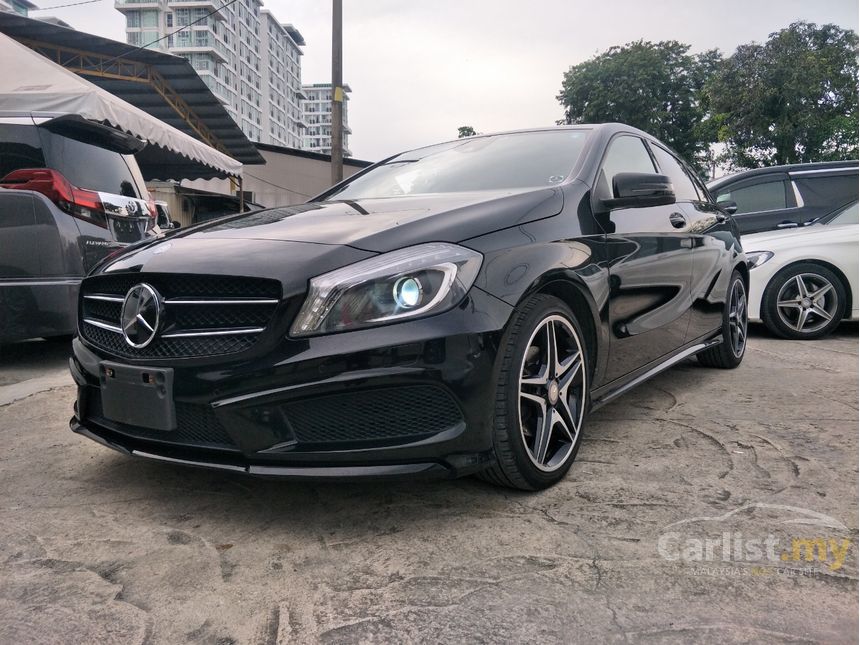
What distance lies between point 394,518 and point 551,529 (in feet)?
1.51

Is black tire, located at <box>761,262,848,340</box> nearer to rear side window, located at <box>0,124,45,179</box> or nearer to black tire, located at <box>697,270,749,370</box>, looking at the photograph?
black tire, located at <box>697,270,749,370</box>

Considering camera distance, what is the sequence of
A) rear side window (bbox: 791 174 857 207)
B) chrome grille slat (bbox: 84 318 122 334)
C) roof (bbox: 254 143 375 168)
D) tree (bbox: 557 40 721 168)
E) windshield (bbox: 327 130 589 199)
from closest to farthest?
chrome grille slat (bbox: 84 318 122 334), windshield (bbox: 327 130 589 199), rear side window (bbox: 791 174 857 207), roof (bbox: 254 143 375 168), tree (bbox: 557 40 721 168)

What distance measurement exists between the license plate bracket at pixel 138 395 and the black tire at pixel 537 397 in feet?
3.07

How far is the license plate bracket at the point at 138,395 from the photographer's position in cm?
193

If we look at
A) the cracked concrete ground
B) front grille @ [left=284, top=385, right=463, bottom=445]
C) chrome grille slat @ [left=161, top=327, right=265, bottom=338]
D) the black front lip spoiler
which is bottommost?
the cracked concrete ground

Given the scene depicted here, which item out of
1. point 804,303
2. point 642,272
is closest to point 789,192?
point 804,303

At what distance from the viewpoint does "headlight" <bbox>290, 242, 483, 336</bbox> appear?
184cm

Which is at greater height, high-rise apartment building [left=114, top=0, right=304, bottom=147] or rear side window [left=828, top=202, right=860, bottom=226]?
high-rise apartment building [left=114, top=0, right=304, bottom=147]

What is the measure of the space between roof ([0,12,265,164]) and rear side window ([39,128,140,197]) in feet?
38.0

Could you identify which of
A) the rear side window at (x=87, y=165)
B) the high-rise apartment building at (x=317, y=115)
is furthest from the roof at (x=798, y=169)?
the high-rise apartment building at (x=317, y=115)

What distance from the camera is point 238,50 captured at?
92.0 m

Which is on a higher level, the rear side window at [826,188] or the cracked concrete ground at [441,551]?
the rear side window at [826,188]

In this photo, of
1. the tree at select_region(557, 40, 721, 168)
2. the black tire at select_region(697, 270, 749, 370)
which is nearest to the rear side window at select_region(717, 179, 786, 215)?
the black tire at select_region(697, 270, 749, 370)

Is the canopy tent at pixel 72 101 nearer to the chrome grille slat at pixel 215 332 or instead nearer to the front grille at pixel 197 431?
the chrome grille slat at pixel 215 332
